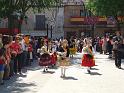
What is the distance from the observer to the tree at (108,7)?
42278 mm

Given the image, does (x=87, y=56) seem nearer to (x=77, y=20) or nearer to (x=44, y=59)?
(x=44, y=59)

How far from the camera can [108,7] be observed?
42.9 metres

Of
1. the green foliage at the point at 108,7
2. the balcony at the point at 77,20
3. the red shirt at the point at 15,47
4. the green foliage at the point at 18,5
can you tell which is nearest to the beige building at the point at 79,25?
the balcony at the point at 77,20

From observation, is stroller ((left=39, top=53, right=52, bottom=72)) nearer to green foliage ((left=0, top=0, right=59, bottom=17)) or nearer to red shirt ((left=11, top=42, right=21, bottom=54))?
red shirt ((left=11, top=42, right=21, bottom=54))

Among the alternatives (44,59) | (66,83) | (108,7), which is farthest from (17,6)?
(66,83)

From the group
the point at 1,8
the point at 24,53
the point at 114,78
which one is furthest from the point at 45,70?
the point at 1,8

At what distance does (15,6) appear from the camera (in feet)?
136

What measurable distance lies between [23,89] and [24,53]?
895 cm

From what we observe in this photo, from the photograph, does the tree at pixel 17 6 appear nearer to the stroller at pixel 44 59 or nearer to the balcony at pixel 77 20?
the stroller at pixel 44 59

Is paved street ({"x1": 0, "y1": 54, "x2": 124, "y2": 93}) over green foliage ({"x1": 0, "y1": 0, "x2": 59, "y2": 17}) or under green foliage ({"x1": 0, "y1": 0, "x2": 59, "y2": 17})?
under

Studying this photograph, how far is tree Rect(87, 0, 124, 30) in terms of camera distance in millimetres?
42278

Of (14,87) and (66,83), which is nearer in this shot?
(14,87)

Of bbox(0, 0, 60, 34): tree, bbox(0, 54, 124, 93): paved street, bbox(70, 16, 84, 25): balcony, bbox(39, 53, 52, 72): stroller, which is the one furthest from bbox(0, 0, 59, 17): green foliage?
bbox(70, 16, 84, 25): balcony

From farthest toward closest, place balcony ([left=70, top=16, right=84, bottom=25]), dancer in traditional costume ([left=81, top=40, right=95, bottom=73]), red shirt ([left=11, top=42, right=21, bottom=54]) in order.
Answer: balcony ([left=70, top=16, right=84, bottom=25])
dancer in traditional costume ([left=81, top=40, right=95, bottom=73])
red shirt ([left=11, top=42, right=21, bottom=54])
